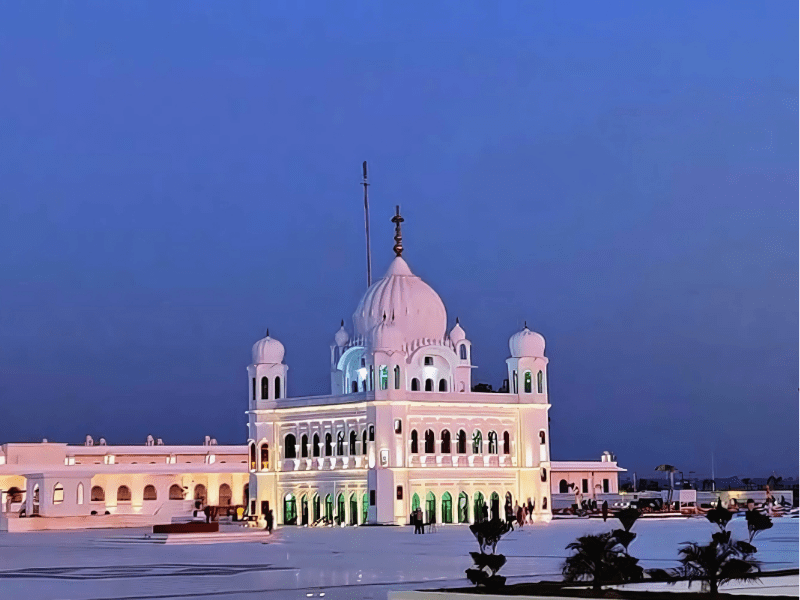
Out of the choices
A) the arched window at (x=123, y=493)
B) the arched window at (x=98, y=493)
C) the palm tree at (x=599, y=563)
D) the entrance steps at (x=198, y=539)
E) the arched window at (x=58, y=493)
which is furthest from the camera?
the arched window at (x=98, y=493)

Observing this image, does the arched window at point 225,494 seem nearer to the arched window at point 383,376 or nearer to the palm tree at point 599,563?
the arched window at point 383,376

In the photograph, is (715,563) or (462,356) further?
(462,356)

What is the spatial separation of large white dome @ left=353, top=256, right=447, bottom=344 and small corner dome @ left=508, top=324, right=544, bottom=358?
3188 millimetres

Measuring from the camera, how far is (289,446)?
63406mm

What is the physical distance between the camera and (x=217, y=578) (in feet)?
79.4

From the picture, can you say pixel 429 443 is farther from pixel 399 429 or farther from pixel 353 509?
pixel 353 509

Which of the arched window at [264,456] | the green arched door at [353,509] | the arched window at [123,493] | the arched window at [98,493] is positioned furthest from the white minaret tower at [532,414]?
the arched window at [98,493]

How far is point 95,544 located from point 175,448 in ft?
148

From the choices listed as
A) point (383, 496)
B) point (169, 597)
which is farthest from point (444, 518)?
point (169, 597)

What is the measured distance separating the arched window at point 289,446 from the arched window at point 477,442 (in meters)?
7.96

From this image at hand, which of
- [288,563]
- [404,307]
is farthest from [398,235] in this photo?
[288,563]

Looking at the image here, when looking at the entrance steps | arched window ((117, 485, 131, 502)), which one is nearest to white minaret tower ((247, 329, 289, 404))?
arched window ((117, 485, 131, 502))

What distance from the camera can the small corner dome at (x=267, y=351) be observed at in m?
64.6

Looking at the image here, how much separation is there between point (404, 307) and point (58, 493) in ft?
59.1
